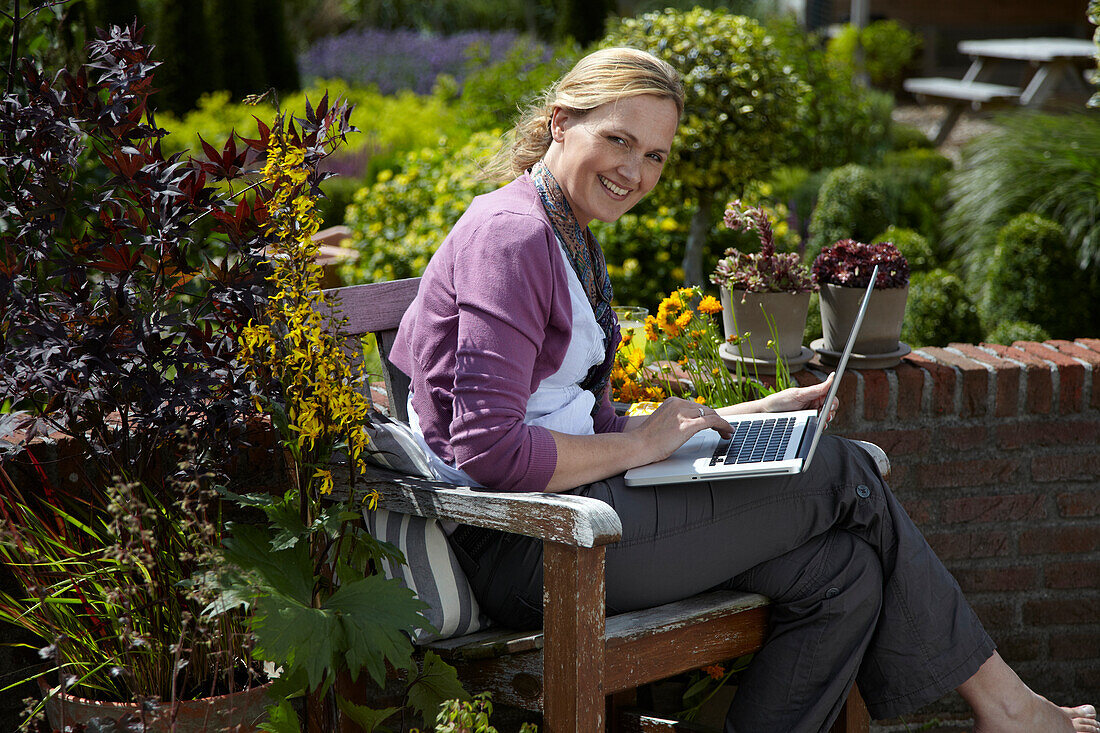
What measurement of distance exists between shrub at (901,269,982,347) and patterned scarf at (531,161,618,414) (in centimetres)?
213

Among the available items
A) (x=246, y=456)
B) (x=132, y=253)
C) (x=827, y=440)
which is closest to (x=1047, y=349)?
(x=827, y=440)

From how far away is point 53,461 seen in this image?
6.87 feet

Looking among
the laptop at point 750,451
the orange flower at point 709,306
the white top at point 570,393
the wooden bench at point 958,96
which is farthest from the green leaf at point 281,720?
the wooden bench at point 958,96

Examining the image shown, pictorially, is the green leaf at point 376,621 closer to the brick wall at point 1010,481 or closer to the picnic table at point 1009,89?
the brick wall at point 1010,481

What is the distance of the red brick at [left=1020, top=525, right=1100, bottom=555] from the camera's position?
295 cm

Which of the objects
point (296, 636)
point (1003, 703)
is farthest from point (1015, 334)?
point (296, 636)

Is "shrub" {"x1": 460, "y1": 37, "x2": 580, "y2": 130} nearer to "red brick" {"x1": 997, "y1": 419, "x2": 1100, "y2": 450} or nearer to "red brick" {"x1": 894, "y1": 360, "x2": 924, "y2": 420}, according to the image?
"red brick" {"x1": 894, "y1": 360, "x2": 924, "y2": 420}

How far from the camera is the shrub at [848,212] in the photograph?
18.6 feet

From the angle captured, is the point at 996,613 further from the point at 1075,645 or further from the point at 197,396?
the point at 197,396

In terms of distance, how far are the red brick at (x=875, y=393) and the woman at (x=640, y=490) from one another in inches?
29.1

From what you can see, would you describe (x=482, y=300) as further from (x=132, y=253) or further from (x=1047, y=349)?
(x=1047, y=349)

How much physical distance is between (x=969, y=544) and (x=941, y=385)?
44 centimetres

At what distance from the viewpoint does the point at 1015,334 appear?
4.27 metres

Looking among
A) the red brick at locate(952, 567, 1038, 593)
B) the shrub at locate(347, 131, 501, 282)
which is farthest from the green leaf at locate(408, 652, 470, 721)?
the shrub at locate(347, 131, 501, 282)
